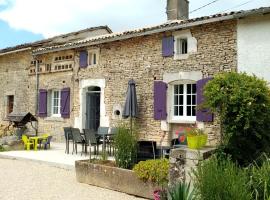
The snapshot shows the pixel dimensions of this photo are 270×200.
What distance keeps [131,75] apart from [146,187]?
6.48 metres

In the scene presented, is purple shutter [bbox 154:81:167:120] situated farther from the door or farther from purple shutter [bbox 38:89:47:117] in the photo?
purple shutter [bbox 38:89:47:117]

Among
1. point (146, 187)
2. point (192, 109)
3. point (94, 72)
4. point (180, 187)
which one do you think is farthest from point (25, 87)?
point (180, 187)

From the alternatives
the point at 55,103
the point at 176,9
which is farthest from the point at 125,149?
the point at 176,9

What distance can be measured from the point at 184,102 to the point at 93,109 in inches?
175

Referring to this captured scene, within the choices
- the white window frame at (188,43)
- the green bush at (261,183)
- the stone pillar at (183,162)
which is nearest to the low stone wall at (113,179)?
the stone pillar at (183,162)

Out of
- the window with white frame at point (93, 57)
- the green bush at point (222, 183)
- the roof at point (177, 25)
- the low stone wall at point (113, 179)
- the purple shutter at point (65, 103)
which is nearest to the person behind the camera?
the green bush at point (222, 183)

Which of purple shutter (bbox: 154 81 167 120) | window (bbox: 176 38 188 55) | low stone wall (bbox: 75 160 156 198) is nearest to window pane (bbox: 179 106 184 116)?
purple shutter (bbox: 154 81 167 120)

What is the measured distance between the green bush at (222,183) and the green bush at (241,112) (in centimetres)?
159

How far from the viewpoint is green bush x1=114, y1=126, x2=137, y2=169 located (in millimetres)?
6793

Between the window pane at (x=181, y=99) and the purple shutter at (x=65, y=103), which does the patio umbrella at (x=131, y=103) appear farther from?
the purple shutter at (x=65, y=103)

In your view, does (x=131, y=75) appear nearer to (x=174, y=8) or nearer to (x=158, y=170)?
(x=174, y=8)

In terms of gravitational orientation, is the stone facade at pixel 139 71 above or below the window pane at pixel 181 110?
above

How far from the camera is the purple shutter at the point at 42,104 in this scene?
14938 millimetres

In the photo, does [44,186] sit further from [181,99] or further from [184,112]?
[181,99]
